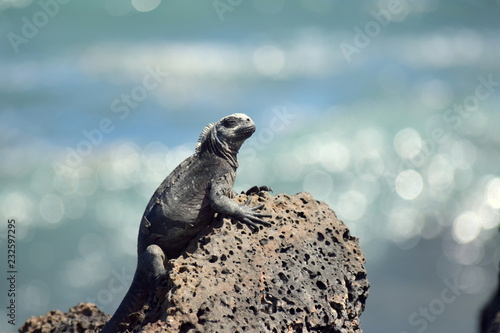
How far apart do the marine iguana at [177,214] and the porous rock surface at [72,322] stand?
1080 millimetres

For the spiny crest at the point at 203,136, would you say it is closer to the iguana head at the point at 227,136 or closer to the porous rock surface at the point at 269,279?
the iguana head at the point at 227,136

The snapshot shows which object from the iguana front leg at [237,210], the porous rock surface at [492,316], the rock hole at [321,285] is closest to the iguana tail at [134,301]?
the iguana front leg at [237,210]

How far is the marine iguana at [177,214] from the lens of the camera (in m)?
5.31

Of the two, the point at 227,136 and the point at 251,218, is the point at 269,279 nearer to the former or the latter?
the point at 251,218

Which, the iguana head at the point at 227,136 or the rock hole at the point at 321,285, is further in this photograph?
the iguana head at the point at 227,136

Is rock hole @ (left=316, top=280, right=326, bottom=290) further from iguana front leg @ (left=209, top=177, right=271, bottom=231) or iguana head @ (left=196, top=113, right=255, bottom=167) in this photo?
iguana head @ (left=196, top=113, right=255, bottom=167)

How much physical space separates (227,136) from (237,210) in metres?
0.77

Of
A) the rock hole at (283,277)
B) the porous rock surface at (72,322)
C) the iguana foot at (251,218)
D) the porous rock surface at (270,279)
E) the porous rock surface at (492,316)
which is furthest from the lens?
the porous rock surface at (492,316)

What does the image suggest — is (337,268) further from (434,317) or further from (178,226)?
(434,317)

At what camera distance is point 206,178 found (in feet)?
18.2

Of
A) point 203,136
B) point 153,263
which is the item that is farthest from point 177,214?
point 203,136

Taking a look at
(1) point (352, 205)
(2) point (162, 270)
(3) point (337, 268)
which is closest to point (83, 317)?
(2) point (162, 270)

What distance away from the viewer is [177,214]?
17.7 ft

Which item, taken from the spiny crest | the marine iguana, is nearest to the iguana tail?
the marine iguana
